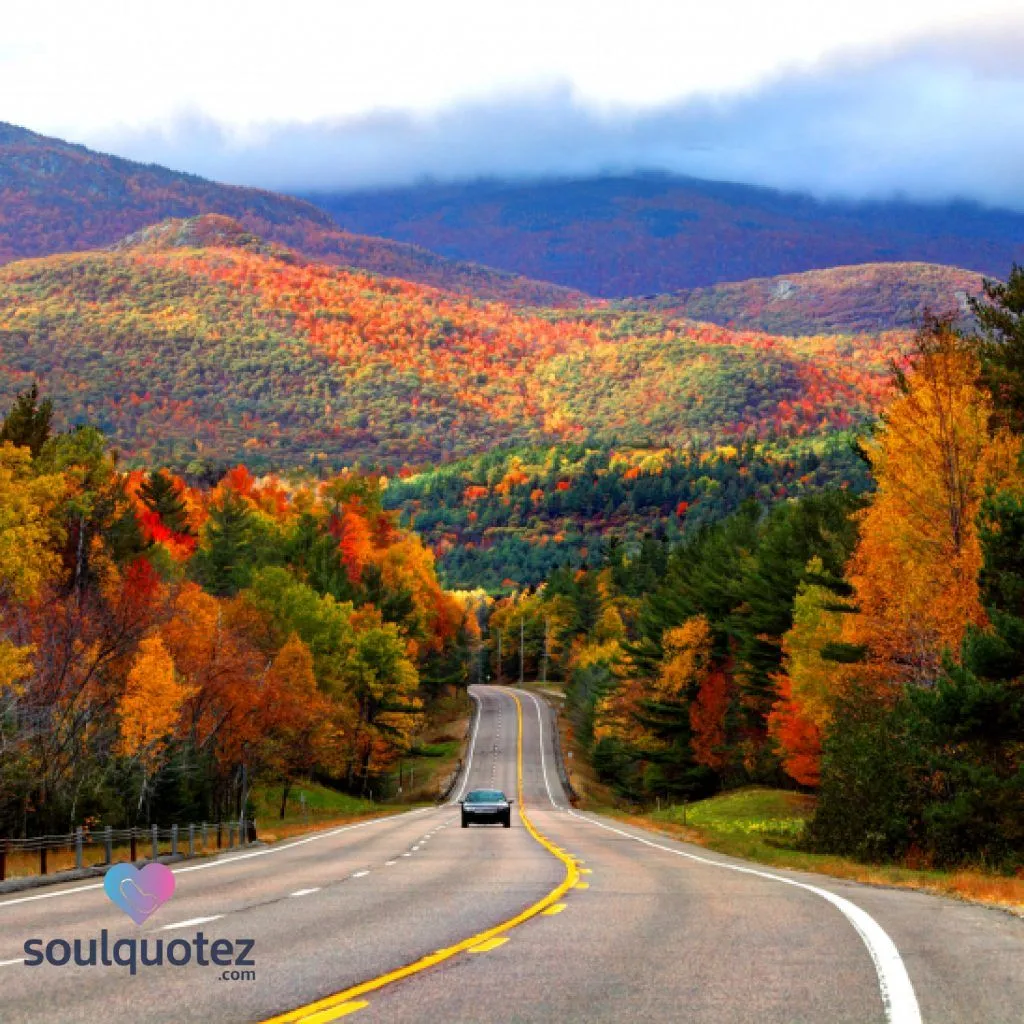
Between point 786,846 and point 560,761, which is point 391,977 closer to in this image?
point 786,846

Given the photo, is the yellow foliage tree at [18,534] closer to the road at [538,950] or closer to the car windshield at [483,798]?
the car windshield at [483,798]

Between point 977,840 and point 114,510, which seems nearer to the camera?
point 977,840

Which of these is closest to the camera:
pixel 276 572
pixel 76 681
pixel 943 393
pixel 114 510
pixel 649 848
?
pixel 649 848

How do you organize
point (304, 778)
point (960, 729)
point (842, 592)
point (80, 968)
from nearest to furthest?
point (80, 968) → point (960, 729) → point (842, 592) → point (304, 778)

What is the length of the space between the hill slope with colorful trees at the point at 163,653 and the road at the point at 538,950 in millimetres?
21144

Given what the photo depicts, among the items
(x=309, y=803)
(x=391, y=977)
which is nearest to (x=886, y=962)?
(x=391, y=977)

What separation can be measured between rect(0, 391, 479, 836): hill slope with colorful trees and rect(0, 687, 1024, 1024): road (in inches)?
832

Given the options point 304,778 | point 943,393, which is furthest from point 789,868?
point 304,778

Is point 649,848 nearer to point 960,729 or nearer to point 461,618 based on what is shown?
point 960,729

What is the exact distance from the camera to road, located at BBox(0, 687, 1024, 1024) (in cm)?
985

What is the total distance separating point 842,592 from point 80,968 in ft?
154

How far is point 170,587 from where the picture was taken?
70.2m

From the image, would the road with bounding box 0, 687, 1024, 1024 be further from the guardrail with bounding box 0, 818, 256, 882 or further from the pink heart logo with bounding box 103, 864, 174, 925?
the guardrail with bounding box 0, 818, 256, 882

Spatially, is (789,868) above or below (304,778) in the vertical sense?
above
